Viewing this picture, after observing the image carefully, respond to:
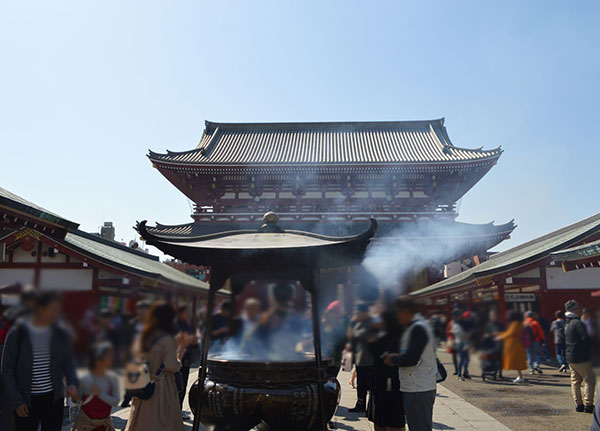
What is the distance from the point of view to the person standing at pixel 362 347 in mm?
3551

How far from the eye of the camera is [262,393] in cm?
301

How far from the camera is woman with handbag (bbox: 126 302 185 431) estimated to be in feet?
9.52

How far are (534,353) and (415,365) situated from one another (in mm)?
6132

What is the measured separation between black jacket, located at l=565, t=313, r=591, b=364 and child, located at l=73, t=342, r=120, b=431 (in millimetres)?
4659

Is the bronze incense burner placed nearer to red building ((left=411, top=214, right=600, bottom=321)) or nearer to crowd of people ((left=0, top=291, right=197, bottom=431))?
crowd of people ((left=0, top=291, right=197, bottom=431))

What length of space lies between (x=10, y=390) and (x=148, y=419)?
0.93 meters

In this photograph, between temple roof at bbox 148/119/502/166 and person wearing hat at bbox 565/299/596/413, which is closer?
person wearing hat at bbox 565/299/596/413

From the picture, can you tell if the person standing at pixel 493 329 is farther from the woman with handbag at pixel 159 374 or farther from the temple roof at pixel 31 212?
the temple roof at pixel 31 212

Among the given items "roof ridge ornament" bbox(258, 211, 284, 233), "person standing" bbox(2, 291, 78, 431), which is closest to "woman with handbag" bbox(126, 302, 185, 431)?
"person standing" bbox(2, 291, 78, 431)

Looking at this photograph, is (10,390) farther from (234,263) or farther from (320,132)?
(320,132)

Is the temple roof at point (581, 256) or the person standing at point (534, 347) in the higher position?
the temple roof at point (581, 256)

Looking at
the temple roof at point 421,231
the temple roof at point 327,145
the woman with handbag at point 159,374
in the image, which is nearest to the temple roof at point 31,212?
the woman with handbag at point 159,374

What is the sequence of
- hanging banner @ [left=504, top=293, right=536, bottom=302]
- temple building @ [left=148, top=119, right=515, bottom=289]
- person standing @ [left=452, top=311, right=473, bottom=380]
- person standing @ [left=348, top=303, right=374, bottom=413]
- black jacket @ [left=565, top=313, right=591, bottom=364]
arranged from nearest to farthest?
person standing @ [left=348, top=303, right=374, bottom=413], black jacket @ [left=565, top=313, right=591, bottom=364], person standing @ [left=452, top=311, right=473, bottom=380], hanging banner @ [left=504, top=293, right=536, bottom=302], temple building @ [left=148, top=119, right=515, bottom=289]

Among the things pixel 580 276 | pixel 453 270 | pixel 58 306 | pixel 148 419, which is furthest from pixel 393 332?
pixel 453 270
